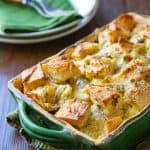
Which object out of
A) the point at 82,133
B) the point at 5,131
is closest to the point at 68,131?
the point at 82,133

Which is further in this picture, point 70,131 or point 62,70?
point 62,70

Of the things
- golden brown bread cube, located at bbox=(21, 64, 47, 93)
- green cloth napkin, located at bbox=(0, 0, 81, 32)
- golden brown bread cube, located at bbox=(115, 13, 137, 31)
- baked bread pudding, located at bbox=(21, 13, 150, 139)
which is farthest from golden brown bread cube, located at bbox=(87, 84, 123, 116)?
green cloth napkin, located at bbox=(0, 0, 81, 32)

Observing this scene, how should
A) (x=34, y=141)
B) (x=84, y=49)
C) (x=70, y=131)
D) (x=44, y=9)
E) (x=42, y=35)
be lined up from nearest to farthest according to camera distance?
(x=70, y=131)
(x=34, y=141)
(x=84, y=49)
(x=42, y=35)
(x=44, y=9)

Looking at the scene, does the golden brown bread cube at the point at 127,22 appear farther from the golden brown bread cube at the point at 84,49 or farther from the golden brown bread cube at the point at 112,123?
the golden brown bread cube at the point at 112,123

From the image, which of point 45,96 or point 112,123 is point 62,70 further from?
point 112,123

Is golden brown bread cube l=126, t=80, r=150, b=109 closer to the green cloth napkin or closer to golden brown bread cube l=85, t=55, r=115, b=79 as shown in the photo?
golden brown bread cube l=85, t=55, r=115, b=79

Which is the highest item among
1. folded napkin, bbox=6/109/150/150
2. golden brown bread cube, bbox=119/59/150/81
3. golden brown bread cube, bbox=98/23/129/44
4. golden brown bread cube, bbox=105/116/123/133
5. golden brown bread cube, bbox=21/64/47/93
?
golden brown bread cube, bbox=21/64/47/93

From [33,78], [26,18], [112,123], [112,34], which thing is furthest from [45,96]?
[26,18]
